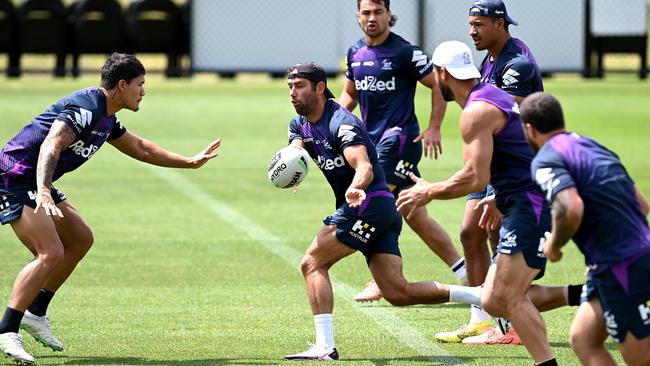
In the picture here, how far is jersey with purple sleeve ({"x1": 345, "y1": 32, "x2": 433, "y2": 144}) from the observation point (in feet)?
38.9

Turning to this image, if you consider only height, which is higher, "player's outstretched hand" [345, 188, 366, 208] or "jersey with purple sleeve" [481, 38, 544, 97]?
"jersey with purple sleeve" [481, 38, 544, 97]

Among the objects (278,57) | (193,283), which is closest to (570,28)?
(278,57)

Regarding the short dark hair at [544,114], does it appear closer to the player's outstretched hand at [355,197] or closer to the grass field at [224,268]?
the player's outstretched hand at [355,197]

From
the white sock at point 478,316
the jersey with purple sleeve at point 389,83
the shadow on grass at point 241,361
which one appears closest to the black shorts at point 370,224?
the shadow on grass at point 241,361

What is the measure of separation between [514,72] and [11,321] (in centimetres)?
388

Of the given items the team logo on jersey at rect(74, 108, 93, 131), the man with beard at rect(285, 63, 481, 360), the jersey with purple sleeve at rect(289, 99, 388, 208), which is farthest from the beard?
the team logo on jersey at rect(74, 108, 93, 131)

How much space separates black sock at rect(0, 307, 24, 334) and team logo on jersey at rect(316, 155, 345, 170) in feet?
7.18

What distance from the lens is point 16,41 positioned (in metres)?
34.2

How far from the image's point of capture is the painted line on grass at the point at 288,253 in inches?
376

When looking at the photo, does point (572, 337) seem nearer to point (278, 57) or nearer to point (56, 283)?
point (56, 283)

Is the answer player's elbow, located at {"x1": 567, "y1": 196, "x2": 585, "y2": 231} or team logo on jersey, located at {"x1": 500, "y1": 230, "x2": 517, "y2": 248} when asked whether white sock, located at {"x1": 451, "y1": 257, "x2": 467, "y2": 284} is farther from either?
player's elbow, located at {"x1": 567, "y1": 196, "x2": 585, "y2": 231}

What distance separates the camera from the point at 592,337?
24.0 ft

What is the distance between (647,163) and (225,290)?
10.6 meters

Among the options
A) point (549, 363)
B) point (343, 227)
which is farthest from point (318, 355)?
point (549, 363)
